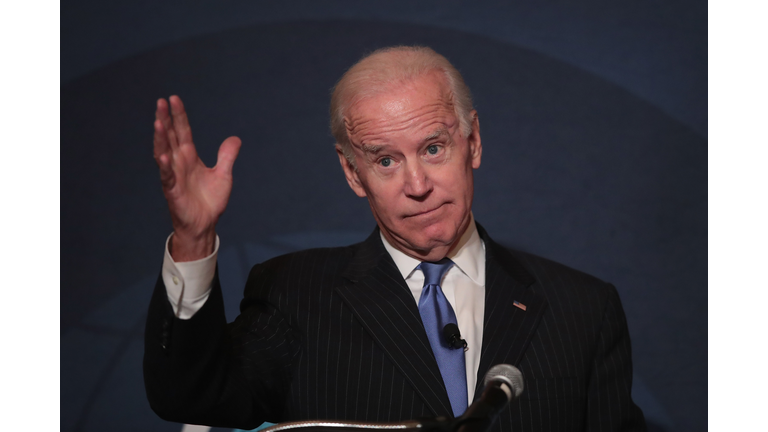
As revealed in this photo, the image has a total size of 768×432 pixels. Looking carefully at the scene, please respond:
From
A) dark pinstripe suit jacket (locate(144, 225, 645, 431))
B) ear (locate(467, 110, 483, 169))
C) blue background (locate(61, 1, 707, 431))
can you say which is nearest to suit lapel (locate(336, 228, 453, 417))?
dark pinstripe suit jacket (locate(144, 225, 645, 431))

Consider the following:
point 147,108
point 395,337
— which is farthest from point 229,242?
point 395,337

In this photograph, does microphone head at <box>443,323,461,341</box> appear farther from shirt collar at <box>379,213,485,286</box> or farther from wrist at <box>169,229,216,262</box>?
A: wrist at <box>169,229,216,262</box>

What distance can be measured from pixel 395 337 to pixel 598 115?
70.5 inches

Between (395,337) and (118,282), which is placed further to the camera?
(118,282)

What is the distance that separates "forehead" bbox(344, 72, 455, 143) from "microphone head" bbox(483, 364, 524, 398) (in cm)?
77

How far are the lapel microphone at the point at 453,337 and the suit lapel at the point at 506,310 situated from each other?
4.2 inches

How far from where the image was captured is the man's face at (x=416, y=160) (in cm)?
175

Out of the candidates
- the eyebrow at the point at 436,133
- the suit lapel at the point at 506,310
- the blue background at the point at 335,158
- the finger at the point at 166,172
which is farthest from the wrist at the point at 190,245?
the blue background at the point at 335,158

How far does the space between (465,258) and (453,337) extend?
379 mm

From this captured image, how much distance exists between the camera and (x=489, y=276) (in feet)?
6.35

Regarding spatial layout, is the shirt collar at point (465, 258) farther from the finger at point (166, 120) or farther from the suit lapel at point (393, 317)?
the finger at point (166, 120)

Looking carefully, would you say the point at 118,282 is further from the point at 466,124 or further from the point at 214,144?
the point at 466,124

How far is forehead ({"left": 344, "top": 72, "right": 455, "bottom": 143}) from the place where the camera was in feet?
5.73

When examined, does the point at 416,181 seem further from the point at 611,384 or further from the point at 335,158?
the point at 335,158
